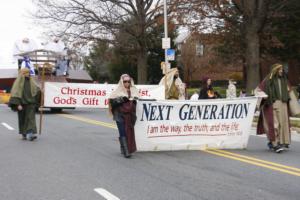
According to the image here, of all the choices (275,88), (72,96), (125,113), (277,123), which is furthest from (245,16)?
(125,113)

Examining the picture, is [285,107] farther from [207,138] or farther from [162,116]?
[162,116]

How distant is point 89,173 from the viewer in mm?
A: 8789

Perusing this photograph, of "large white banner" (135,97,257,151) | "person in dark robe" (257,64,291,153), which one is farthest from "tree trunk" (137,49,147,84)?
"person in dark robe" (257,64,291,153)

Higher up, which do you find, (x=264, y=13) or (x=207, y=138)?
(x=264, y=13)

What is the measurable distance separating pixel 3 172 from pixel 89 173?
1412 millimetres

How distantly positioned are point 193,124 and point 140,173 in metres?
2.83

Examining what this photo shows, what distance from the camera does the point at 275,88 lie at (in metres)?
11.3

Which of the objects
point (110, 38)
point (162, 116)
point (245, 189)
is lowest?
point (245, 189)

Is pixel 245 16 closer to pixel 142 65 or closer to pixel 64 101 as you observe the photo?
pixel 64 101

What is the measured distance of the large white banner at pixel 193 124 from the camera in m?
11.0

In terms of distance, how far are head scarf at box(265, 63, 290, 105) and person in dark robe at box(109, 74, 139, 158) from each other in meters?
2.86

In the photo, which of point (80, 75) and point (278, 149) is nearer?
point (278, 149)

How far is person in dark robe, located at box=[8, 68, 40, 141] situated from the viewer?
13172mm

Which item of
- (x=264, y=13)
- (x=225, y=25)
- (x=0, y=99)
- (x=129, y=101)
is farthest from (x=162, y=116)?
(x=0, y=99)
